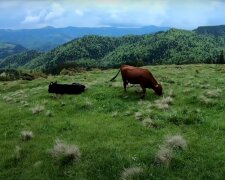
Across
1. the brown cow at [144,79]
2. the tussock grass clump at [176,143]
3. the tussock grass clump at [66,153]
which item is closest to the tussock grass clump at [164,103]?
the brown cow at [144,79]

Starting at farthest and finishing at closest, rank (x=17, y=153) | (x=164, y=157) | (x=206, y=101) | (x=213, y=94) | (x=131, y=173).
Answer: (x=213, y=94) → (x=206, y=101) → (x=17, y=153) → (x=164, y=157) → (x=131, y=173)

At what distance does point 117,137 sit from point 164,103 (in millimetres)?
6834

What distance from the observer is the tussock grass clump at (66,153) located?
14.1 meters

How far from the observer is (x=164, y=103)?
22.7 m

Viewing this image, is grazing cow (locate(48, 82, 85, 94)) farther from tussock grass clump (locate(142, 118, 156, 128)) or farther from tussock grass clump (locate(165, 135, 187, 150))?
tussock grass clump (locate(165, 135, 187, 150))

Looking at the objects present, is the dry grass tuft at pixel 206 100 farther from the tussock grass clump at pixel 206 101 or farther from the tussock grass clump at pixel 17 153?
the tussock grass clump at pixel 17 153

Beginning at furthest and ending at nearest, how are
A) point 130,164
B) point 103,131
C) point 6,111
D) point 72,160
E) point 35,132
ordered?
point 6,111, point 35,132, point 103,131, point 72,160, point 130,164

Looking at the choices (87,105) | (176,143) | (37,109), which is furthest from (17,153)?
(87,105)

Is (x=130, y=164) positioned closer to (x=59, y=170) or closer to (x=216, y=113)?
(x=59, y=170)

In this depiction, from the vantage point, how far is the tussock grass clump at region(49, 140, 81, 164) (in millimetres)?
14055

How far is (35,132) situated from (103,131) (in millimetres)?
3722

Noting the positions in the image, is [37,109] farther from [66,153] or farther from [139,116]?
[66,153]

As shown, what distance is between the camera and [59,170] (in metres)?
13.6

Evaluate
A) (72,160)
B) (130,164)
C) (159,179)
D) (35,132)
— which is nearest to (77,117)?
(35,132)
